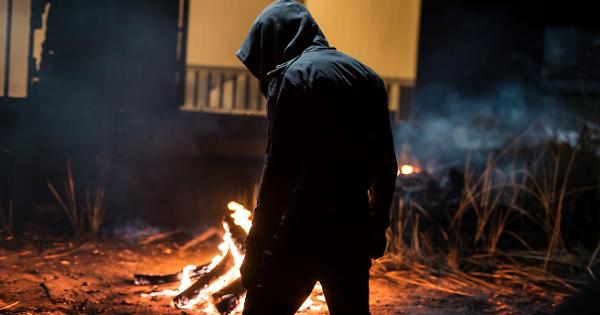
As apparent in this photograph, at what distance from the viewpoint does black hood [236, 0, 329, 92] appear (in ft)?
9.03

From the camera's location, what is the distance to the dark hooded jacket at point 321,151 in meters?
2.50

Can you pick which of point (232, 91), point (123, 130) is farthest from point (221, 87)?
point (123, 130)

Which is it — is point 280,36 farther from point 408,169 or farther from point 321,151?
point 408,169

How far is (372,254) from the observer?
2742 millimetres

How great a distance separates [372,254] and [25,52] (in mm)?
4891

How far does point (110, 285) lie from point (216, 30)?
6010mm

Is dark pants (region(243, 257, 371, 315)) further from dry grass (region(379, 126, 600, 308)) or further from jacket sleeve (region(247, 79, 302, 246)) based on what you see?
dry grass (region(379, 126, 600, 308))

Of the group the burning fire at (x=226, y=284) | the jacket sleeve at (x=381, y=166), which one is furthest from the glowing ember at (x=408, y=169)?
the jacket sleeve at (x=381, y=166)

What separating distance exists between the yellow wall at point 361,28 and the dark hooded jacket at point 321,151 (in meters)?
7.05

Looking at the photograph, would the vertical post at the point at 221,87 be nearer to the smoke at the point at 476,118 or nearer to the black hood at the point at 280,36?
the smoke at the point at 476,118

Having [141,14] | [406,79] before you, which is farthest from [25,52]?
[406,79]

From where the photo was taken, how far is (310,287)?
8.74 feet

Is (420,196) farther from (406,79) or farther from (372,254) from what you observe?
(372,254)

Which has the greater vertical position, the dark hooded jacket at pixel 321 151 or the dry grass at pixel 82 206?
the dark hooded jacket at pixel 321 151
